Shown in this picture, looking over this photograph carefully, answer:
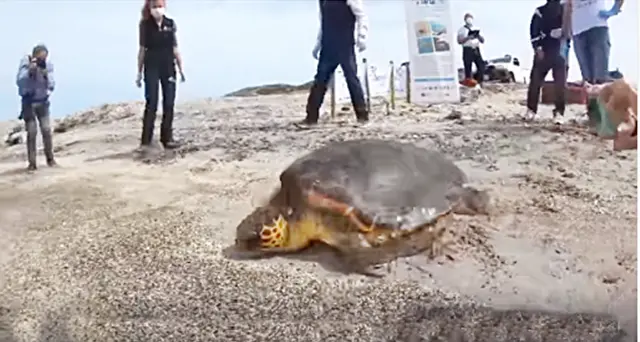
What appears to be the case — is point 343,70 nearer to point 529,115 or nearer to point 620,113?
point 529,115

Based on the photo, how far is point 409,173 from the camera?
4.74ft

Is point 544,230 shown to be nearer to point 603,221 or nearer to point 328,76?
point 603,221

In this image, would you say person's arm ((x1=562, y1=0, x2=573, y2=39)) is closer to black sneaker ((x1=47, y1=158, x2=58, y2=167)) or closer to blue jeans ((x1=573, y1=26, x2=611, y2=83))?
blue jeans ((x1=573, y1=26, x2=611, y2=83))

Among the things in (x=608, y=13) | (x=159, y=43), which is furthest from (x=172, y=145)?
(x=608, y=13)

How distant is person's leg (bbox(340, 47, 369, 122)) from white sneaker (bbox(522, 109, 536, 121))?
0.23 metres

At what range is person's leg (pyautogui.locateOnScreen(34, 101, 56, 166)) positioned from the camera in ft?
4.89

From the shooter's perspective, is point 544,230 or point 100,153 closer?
point 544,230

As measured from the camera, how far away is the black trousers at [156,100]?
1.47 metres

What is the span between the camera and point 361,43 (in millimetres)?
1422

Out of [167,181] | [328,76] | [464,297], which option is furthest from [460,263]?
[167,181]

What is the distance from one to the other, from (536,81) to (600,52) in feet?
0.36

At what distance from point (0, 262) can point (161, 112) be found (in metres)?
0.31

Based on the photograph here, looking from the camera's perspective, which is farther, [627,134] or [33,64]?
[33,64]

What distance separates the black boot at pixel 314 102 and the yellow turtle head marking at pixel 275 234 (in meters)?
0.16
